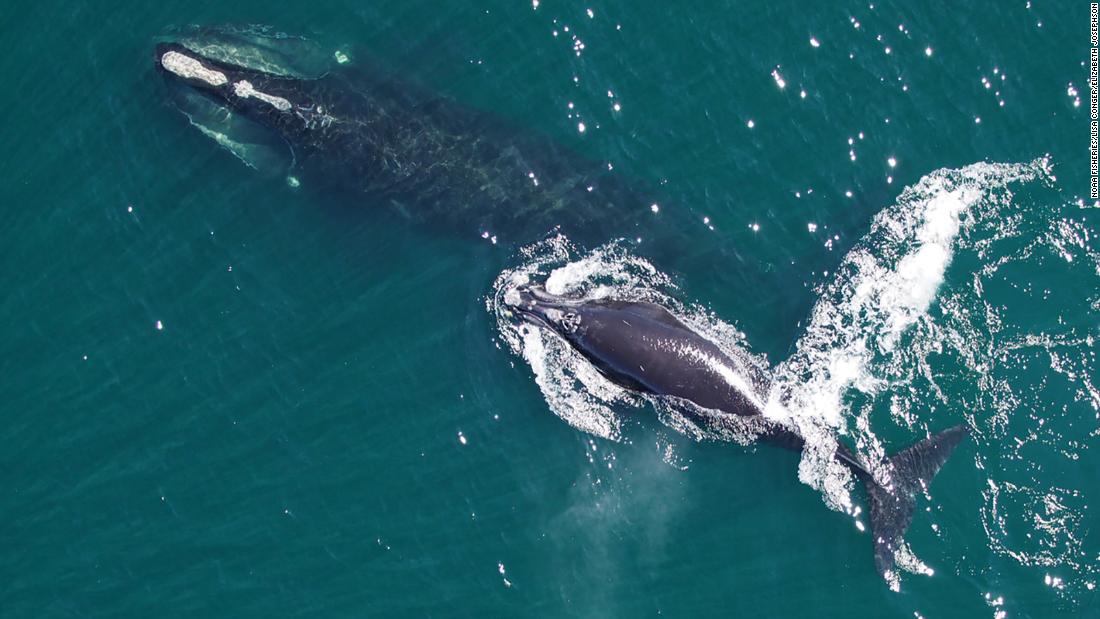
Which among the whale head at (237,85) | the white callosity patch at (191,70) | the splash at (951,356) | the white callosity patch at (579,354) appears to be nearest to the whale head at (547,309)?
the white callosity patch at (579,354)

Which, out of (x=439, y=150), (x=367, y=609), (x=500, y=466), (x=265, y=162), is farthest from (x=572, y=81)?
(x=367, y=609)

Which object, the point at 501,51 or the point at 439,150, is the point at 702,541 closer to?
the point at 439,150

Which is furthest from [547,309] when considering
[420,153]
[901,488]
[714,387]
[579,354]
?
[901,488]

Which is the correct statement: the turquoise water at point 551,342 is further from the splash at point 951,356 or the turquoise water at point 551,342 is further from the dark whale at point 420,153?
the dark whale at point 420,153

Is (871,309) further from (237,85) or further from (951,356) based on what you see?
(237,85)

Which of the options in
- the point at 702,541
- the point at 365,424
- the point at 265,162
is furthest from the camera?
the point at 265,162

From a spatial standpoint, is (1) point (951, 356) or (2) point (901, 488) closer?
(2) point (901, 488)
